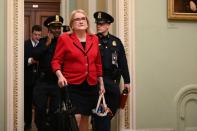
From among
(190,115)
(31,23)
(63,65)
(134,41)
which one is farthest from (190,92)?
(31,23)

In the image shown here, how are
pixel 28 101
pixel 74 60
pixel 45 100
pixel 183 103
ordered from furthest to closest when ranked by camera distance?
pixel 28 101 → pixel 183 103 → pixel 45 100 → pixel 74 60

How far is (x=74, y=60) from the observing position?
4102 mm

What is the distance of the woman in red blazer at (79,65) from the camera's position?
4.10 m

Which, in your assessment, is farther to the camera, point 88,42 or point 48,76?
point 48,76

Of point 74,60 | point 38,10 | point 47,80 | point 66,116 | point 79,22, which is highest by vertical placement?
point 38,10

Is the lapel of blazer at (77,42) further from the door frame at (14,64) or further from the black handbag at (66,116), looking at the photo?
the door frame at (14,64)

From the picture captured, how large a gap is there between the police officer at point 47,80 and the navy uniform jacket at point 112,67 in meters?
0.58

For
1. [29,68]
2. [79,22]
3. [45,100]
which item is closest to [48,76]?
[45,100]

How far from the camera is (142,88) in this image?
5.64 metres

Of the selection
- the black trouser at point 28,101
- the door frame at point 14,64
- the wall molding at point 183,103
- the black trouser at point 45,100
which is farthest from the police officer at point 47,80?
the wall molding at point 183,103

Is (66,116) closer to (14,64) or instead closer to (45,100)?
(45,100)

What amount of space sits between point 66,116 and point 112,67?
3.94 ft

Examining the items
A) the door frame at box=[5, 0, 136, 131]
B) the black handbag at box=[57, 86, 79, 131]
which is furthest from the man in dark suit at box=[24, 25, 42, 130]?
the black handbag at box=[57, 86, 79, 131]

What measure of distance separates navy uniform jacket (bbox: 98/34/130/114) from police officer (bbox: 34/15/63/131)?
22.7 inches
